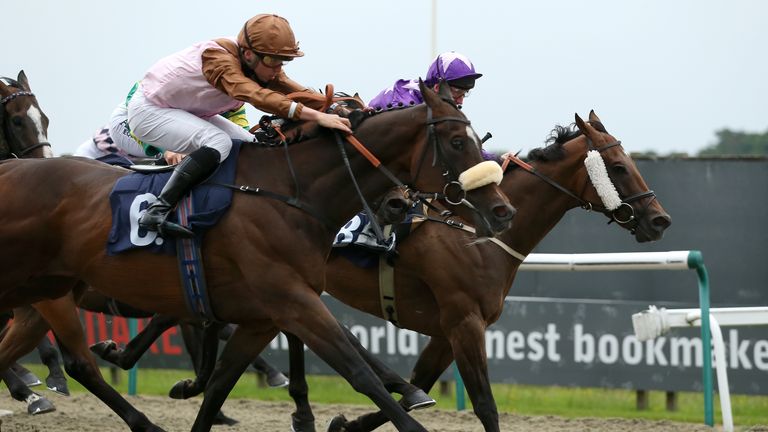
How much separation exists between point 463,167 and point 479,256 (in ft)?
4.05

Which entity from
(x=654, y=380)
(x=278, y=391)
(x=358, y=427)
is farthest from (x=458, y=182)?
(x=278, y=391)

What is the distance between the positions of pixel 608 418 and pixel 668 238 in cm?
177

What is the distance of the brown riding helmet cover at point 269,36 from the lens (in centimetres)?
512

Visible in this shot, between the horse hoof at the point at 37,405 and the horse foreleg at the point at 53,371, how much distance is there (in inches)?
3.5

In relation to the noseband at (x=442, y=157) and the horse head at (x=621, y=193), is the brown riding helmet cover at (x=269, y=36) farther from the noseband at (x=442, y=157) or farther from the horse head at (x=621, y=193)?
the horse head at (x=621, y=193)

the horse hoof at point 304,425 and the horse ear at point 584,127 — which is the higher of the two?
the horse ear at point 584,127

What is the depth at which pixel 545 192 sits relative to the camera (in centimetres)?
624

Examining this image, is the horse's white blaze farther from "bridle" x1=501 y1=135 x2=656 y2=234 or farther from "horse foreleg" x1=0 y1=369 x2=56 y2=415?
"bridle" x1=501 y1=135 x2=656 y2=234

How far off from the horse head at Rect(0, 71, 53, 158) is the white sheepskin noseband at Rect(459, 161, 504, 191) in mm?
2968

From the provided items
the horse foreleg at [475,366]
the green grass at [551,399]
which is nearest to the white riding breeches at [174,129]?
the horse foreleg at [475,366]

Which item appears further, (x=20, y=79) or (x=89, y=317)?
(x=89, y=317)

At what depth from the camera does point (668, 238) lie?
8.93m

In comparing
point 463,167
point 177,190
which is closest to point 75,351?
point 177,190

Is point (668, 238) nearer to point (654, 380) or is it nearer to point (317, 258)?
point (654, 380)
